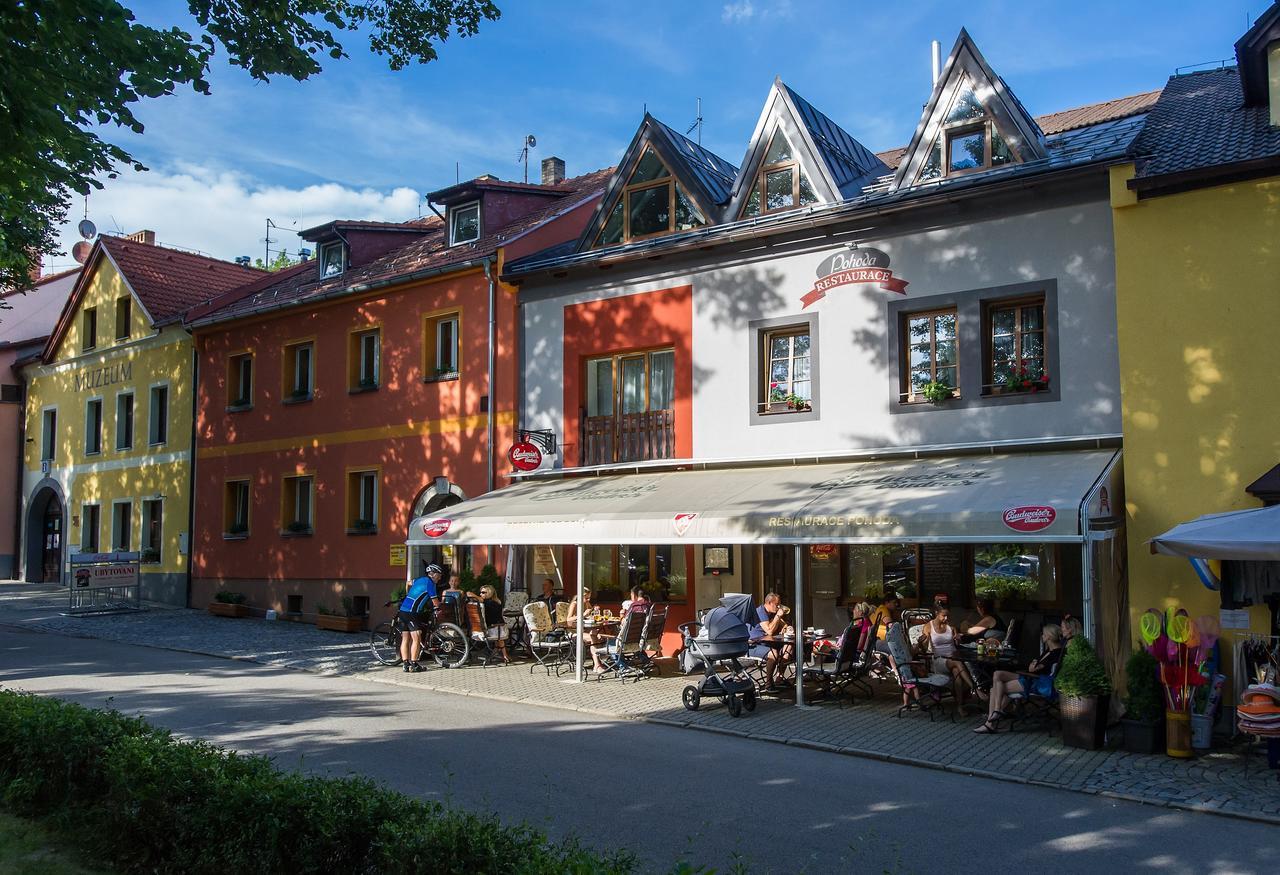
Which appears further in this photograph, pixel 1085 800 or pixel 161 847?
pixel 1085 800

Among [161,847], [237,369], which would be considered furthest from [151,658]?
[161,847]

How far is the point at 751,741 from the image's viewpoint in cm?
1045

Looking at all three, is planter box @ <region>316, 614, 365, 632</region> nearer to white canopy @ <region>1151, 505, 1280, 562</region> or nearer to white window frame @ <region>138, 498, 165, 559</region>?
white window frame @ <region>138, 498, 165, 559</region>

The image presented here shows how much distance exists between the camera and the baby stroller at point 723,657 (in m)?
11.6

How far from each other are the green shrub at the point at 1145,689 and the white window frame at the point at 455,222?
14602 mm

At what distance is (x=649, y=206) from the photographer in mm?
16828

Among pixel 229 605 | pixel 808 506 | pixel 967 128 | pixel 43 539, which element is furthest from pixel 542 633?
pixel 43 539

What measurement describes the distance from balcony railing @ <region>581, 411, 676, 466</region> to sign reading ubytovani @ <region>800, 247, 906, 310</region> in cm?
295

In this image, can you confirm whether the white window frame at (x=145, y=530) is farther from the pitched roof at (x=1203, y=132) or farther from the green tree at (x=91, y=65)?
the pitched roof at (x=1203, y=132)

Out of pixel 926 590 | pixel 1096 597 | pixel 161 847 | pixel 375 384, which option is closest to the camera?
pixel 161 847

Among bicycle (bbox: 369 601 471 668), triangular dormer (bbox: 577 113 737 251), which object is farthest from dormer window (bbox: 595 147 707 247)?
bicycle (bbox: 369 601 471 668)

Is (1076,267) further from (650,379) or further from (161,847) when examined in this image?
(161,847)

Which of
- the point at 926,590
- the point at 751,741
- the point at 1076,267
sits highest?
the point at 1076,267

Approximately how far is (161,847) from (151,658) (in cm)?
1135
